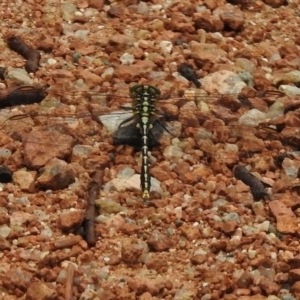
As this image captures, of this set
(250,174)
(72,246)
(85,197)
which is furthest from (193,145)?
(72,246)

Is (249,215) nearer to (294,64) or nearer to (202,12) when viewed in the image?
(294,64)

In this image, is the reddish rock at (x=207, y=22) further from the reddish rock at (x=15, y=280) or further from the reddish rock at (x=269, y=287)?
the reddish rock at (x=15, y=280)

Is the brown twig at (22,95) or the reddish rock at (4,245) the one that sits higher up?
the brown twig at (22,95)

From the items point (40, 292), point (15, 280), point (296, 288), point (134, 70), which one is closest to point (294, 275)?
point (296, 288)

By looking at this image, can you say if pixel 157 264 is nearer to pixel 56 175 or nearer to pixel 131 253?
pixel 131 253

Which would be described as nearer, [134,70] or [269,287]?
[269,287]

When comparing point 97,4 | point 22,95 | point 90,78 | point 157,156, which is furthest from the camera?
point 97,4

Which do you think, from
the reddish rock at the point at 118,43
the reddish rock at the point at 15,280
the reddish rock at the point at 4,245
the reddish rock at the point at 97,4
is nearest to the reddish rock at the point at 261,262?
the reddish rock at the point at 15,280
